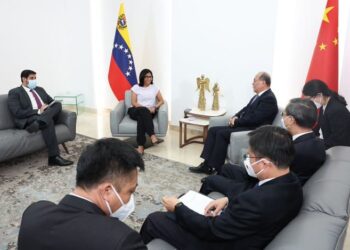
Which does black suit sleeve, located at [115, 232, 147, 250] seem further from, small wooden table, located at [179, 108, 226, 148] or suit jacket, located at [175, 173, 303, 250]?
small wooden table, located at [179, 108, 226, 148]

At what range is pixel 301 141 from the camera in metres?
1.99

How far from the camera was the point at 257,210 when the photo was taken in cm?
137

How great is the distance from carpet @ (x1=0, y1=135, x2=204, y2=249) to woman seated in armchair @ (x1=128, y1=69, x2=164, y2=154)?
0.27 metres

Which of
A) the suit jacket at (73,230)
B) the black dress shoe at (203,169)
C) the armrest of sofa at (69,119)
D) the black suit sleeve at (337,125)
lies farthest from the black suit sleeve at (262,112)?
the suit jacket at (73,230)

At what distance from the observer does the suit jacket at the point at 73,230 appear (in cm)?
83

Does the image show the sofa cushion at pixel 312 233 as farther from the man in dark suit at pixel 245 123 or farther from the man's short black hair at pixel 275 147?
the man in dark suit at pixel 245 123

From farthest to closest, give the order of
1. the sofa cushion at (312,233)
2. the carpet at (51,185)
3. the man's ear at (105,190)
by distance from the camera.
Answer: the carpet at (51,185)
the sofa cushion at (312,233)
the man's ear at (105,190)

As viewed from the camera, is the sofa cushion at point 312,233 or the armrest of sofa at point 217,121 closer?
the sofa cushion at point 312,233

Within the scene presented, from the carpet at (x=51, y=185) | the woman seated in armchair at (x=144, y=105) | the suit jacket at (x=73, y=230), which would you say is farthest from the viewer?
the woman seated in armchair at (x=144, y=105)

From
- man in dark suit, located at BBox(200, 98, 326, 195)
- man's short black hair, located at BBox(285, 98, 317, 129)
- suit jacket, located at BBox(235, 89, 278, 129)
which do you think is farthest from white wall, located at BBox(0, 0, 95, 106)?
man's short black hair, located at BBox(285, 98, 317, 129)

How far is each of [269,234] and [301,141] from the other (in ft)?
2.48

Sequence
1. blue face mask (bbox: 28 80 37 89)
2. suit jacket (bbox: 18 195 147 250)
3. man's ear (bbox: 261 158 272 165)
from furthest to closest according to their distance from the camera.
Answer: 1. blue face mask (bbox: 28 80 37 89)
2. man's ear (bbox: 261 158 272 165)
3. suit jacket (bbox: 18 195 147 250)

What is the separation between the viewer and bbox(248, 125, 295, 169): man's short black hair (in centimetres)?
147

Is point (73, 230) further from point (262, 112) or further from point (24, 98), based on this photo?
point (24, 98)
